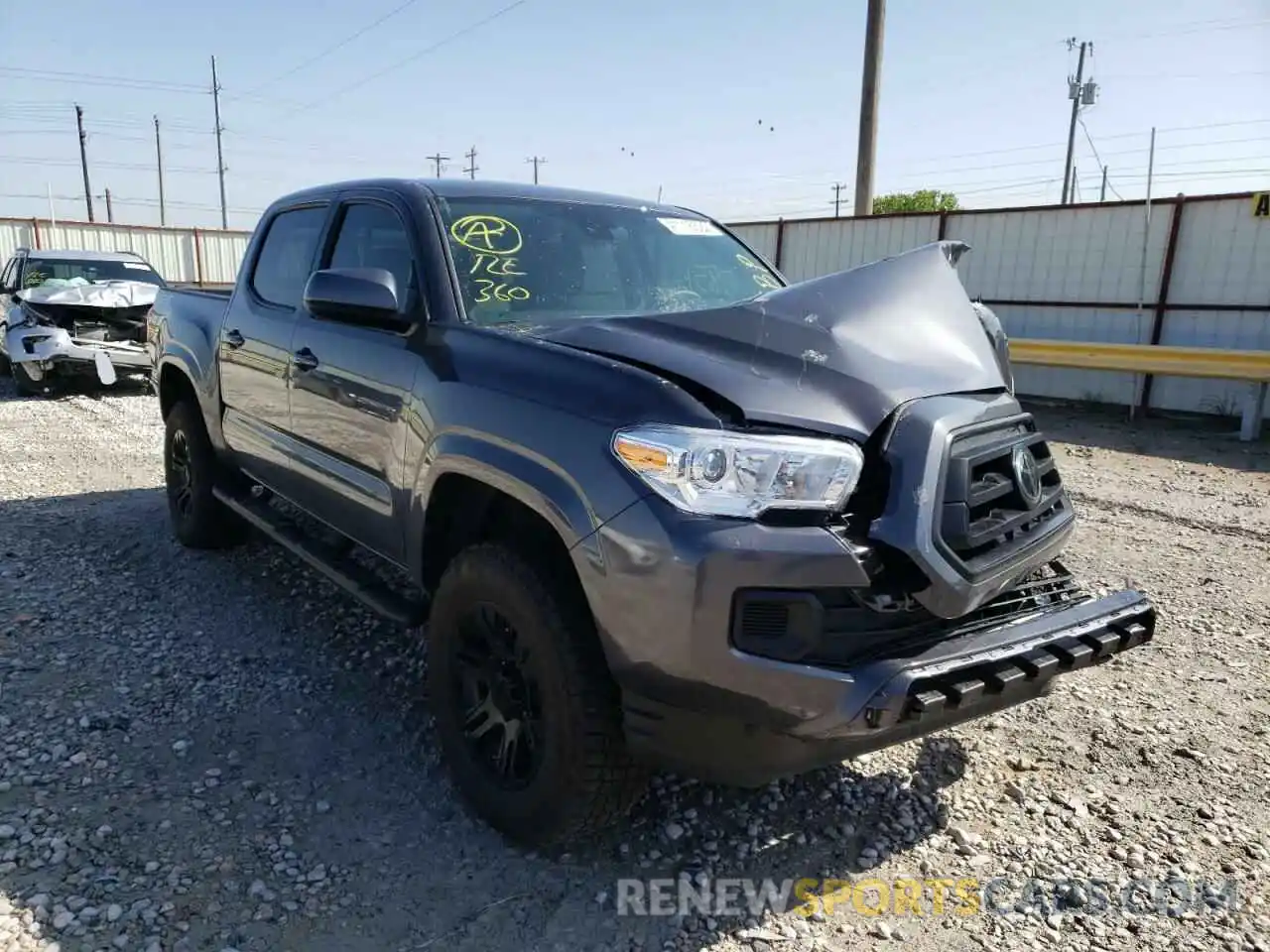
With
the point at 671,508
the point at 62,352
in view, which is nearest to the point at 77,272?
the point at 62,352

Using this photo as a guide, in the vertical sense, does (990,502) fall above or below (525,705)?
above

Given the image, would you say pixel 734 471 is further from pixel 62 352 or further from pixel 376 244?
pixel 62 352

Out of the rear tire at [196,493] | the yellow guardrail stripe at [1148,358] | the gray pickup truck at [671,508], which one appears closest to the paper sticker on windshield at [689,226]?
the gray pickup truck at [671,508]

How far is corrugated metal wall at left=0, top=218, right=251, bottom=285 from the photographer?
83.3 ft

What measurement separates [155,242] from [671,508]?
101 ft

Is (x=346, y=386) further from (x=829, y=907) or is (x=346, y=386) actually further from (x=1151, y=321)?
(x=1151, y=321)

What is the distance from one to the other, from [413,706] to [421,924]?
3.98 feet

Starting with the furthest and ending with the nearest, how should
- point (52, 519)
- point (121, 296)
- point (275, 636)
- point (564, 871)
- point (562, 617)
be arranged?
point (121, 296) < point (52, 519) < point (275, 636) < point (564, 871) < point (562, 617)

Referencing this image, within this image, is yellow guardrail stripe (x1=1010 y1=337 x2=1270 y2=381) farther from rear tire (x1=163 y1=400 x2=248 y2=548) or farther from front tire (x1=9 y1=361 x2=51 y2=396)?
front tire (x1=9 y1=361 x2=51 y2=396)

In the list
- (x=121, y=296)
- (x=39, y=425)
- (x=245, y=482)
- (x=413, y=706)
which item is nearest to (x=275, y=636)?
(x=413, y=706)

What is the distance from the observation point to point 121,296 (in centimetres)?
1060

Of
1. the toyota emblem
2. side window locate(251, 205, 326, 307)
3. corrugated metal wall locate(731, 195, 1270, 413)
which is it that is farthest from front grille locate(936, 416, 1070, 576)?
corrugated metal wall locate(731, 195, 1270, 413)

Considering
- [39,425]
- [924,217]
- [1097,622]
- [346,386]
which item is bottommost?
[39,425]

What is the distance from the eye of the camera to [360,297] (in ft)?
9.65
